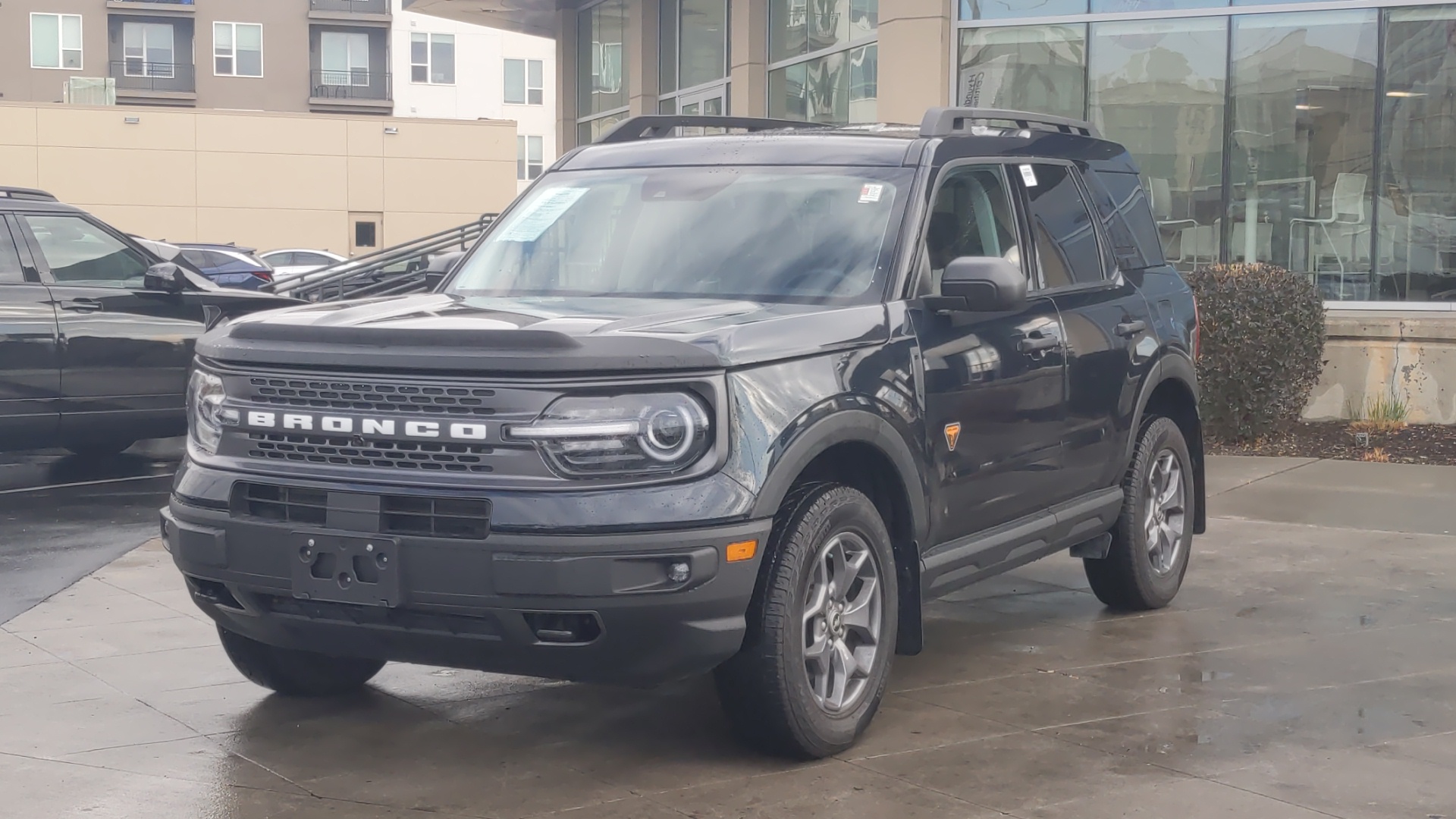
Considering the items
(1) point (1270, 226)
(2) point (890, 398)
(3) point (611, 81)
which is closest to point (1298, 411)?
(1) point (1270, 226)

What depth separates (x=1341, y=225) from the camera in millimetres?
14062

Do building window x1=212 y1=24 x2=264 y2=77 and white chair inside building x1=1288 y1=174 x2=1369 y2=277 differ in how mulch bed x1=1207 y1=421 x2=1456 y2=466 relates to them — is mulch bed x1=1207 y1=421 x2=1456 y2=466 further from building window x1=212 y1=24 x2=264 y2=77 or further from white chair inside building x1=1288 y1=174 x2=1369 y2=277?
building window x1=212 y1=24 x2=264 y2=77

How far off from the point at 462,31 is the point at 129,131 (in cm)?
2283

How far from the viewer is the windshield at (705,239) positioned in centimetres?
532

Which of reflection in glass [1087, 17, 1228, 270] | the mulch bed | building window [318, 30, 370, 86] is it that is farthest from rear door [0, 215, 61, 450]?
building window [318, 30, 370, 86]

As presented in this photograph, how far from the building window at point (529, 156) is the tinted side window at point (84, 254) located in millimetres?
60123

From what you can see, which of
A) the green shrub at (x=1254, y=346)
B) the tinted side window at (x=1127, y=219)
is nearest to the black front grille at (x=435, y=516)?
the tinted side window at (x=1127, y=219)

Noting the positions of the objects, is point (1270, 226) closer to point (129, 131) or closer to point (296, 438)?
point (296, 438)

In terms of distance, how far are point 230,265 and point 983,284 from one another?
22944 millimetres

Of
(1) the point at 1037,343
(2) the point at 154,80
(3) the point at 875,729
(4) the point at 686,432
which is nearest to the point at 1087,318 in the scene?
(1) the point at 1037,343

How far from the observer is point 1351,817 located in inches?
172

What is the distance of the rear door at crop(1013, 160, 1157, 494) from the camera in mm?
6145

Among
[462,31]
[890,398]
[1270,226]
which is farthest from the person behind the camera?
[462,31]

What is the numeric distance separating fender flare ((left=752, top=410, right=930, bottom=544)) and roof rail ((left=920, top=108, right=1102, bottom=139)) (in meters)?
1.38
